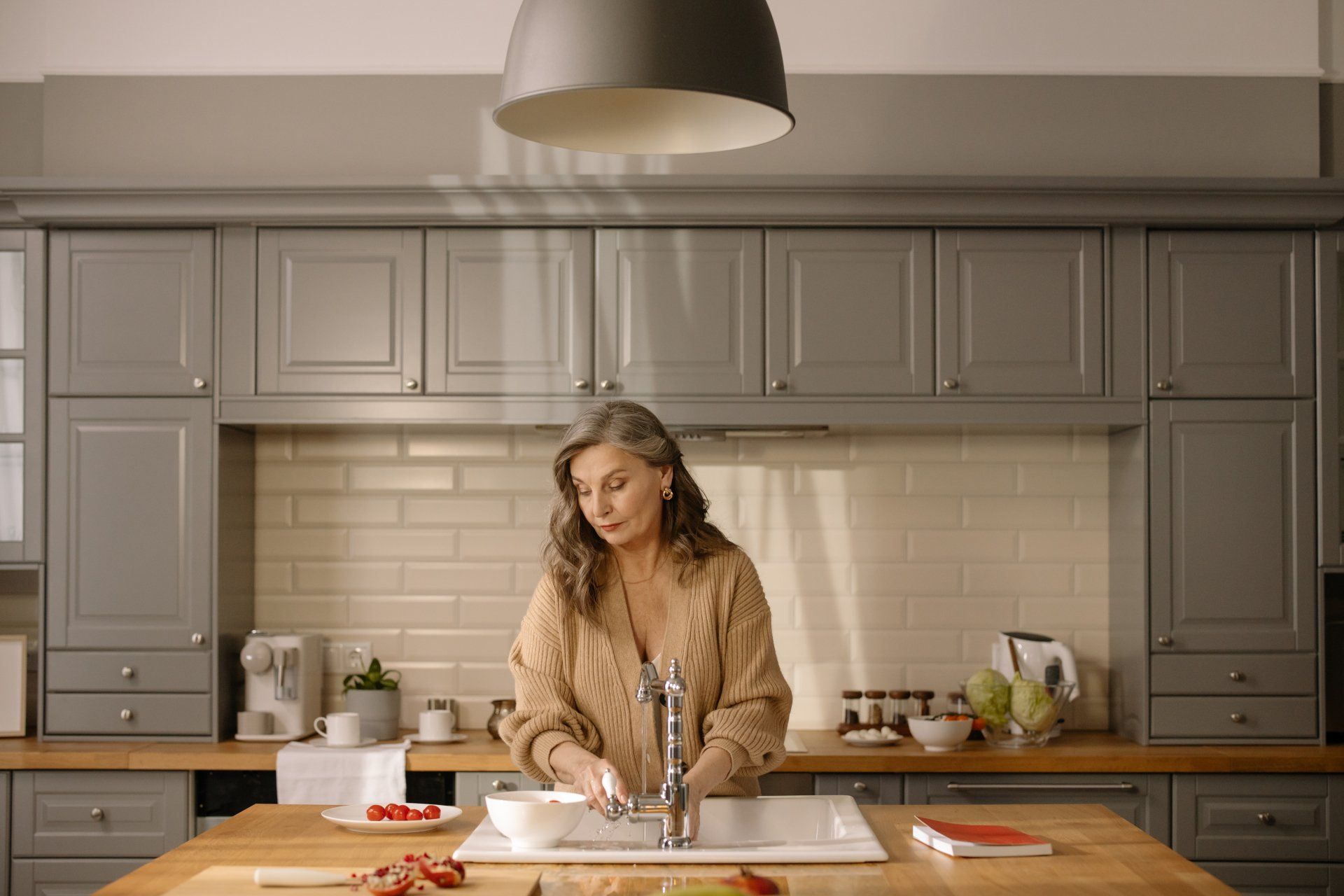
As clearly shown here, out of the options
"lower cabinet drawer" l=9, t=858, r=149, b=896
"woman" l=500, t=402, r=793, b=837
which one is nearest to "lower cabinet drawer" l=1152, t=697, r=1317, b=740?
"woman" l=500, t=402, r=793, b=837

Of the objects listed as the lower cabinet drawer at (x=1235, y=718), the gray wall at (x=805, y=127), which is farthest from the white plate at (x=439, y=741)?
the lower cabinet drawer at (x=1235, y=718)

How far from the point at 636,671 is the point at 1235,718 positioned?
200 centimetres

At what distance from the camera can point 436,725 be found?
3578 millimetres

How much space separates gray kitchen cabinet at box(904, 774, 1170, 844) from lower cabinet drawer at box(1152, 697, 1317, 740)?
20 cm

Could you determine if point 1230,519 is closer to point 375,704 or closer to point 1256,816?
point 1256,816

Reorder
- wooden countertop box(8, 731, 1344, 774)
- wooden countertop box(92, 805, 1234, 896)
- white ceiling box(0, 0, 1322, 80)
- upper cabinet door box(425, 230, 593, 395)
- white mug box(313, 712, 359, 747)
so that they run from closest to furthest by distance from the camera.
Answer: wooden countertop box(92, 805, 1234, 896)
wooden countertop box(8, 731, 1344, 774)
white mug box(313, 712, 359, 747)
upper cabinet door box(425, 230, 593, 395)
white ceiling box(0, 0, 1322, 80)

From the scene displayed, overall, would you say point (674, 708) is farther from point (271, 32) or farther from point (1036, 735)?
point (271, 32)

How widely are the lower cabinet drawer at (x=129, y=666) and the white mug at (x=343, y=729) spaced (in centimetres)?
39

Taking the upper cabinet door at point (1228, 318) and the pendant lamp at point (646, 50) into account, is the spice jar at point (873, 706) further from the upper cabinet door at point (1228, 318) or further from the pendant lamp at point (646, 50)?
the pendant lamp at point (646, 50)

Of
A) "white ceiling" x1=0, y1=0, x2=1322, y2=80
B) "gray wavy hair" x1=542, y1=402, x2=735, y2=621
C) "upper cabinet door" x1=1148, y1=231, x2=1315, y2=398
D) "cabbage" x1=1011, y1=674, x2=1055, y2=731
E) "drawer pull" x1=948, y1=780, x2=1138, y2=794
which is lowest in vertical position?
"drawer pull" x1=948, y1=780, x2=1138, y2=794

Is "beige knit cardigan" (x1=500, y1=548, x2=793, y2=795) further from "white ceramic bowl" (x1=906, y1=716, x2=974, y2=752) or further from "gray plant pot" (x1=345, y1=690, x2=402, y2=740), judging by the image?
"gray plant pot" (x1=345, y1=690, x2=402, y2=740)

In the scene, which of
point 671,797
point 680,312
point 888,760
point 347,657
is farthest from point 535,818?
point 347,657

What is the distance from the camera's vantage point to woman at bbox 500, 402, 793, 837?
7.68ft

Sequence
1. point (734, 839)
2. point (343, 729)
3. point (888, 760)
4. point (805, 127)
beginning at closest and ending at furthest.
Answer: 1. point (734, 839)
2. point (888, 760)
3. point (343, 729)
4. point (805, 127)
